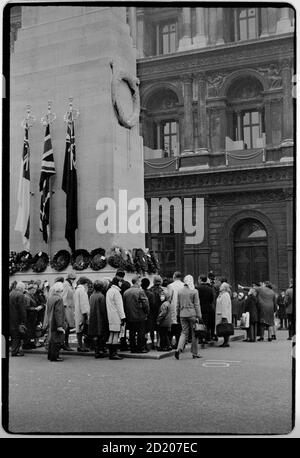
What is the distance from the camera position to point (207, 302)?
12812 mm

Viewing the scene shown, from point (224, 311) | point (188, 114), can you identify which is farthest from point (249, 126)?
point (224, 311)

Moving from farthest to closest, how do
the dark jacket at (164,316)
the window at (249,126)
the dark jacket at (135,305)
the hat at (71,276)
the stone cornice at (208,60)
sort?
the stone cornice at (208,60) → the window at (249,126) → the hat at (71,276) → the dark jacket at (164,316) → the dark jacket at (135,305)

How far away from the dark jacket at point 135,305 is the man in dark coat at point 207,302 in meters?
2.15

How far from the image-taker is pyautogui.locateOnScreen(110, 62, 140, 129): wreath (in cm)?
1314

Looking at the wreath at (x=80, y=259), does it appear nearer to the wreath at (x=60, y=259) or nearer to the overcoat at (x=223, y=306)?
the wreath at (x=60, y=259)

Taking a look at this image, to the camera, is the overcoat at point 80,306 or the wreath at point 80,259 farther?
the wreath at point 80,259

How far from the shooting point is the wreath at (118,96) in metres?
13.1

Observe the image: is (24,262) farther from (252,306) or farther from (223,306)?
(252,306)

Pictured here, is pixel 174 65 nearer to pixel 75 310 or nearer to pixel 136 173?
pixel 136 173

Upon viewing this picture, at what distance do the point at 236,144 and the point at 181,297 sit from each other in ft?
→ 54.0

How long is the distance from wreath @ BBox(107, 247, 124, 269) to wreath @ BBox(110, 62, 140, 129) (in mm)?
3039

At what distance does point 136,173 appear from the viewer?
14.0m

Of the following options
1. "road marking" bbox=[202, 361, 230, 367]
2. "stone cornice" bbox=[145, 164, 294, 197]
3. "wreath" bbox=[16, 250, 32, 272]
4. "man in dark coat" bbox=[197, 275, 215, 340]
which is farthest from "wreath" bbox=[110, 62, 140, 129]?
"stone cornice" bbox=[145, 164, 294, 197]

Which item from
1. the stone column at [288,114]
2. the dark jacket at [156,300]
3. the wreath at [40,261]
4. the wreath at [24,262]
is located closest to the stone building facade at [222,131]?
the stone column at [288,114]
